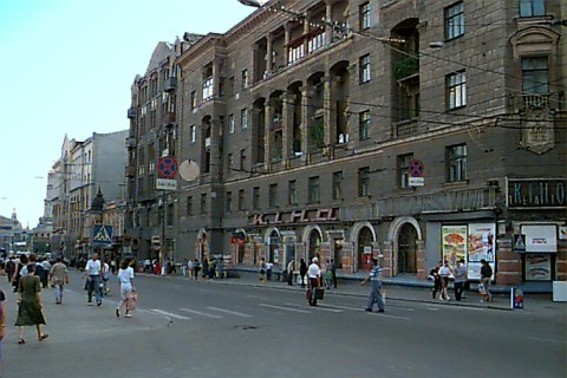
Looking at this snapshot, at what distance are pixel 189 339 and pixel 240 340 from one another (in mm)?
1220

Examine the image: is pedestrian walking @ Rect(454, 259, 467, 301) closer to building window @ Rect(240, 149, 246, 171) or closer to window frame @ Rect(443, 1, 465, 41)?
window frame @ Rect(443, 1, 465, 41)

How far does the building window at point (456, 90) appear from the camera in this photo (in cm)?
3381

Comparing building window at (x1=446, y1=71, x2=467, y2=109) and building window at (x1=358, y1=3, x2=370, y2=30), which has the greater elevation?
building window at (x1=358, y1=3, x2=370, y2=30)

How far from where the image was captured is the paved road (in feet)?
37.6

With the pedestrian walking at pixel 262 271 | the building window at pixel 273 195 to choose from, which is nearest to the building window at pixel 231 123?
the building window at pixel 273 195

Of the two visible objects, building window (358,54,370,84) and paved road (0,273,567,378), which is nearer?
paved road (0,273,567,378)

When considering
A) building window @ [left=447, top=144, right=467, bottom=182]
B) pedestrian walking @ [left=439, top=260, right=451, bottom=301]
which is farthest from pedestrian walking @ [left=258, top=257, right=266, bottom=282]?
pedestrian walking @ [left=439, top=260, right=451, bottom=301]

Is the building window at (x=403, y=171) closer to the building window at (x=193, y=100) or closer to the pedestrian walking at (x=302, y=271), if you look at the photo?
the pedestrian walking at (x=302, y=271)

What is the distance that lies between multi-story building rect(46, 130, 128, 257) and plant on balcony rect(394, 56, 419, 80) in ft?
213

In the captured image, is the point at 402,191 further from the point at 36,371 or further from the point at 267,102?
the point at 36,371

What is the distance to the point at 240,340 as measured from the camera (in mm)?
15469

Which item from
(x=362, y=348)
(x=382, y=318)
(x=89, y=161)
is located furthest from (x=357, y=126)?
(x=89, y=161)

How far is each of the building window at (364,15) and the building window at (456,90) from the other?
10095 mm

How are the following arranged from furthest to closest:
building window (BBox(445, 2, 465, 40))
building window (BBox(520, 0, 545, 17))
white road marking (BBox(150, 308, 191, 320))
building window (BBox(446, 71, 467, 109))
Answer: building window (BBox(445, 2, 465, 40)), building window (BBox(446, 71, 467, 109)), building window (BBox(520, 0, 545, 17)), white road marking (BBox(150, 308, 191, 320))
